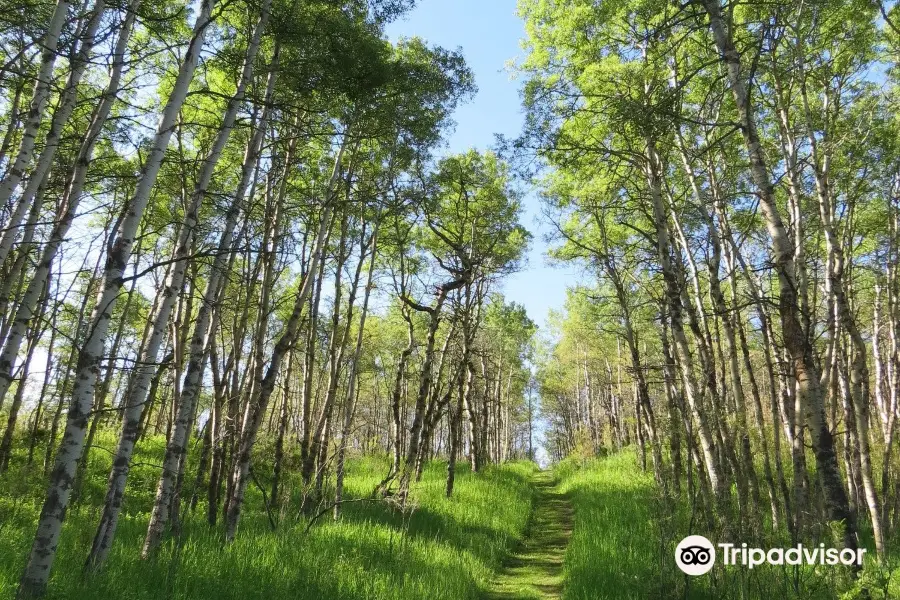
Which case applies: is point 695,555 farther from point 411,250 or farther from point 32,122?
point 411,250

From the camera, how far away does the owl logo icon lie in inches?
208

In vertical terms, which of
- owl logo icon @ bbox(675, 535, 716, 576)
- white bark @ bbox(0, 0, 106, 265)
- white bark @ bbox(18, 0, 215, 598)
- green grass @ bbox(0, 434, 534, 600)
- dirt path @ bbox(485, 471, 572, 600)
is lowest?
dirt path @ bbox(485, 471, 572, 600)

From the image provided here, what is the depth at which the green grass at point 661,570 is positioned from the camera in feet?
13.4

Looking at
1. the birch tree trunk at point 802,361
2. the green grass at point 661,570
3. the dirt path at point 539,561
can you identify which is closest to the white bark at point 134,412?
the dirt path at point 539,561

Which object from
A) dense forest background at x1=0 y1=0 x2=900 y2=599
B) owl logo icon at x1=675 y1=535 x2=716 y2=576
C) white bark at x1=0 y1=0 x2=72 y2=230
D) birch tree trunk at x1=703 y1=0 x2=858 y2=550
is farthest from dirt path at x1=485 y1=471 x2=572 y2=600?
white bark at x1=0 y1=0 x2=72 y2=230

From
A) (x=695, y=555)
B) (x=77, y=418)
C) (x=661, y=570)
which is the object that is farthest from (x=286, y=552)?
(x=695, y=555)

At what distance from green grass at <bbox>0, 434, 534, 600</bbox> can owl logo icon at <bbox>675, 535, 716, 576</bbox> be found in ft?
8.35

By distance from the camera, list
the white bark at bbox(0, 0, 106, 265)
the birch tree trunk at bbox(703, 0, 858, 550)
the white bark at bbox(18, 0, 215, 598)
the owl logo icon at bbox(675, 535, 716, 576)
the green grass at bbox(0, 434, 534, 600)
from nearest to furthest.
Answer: the white bark at bbox(18, 0, 215, 598)
the birch tree trunk at bbox(703, 0, 858, 550)
the green grass at bbox(0, 434, 534, 600)
the white bark at bbox(0, 0, 106, 265)
the owl logo icon at bbox(675, 535, 716, 576)

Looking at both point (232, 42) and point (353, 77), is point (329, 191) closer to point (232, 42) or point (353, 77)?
point (353, 77)

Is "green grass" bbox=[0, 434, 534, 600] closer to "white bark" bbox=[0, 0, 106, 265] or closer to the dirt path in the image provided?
the dirt path

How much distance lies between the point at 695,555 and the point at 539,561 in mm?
3609

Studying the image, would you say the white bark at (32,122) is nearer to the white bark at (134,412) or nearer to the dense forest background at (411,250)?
the dense forest background at (411,250)

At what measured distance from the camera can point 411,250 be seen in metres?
14.0

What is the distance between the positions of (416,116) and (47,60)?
5286mm
